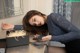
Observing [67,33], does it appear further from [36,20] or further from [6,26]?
[6,26]

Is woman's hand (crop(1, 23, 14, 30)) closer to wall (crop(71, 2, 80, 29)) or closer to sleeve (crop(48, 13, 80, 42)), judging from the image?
sleeve (crop(48, 13, 80, 42))

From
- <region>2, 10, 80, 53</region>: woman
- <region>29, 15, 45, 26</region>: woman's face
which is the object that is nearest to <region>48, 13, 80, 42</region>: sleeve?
<region>2, 10, 80, 53</region>: woman

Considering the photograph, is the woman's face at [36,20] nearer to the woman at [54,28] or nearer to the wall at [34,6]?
the woman at [54,28]

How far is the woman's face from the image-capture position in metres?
1.50

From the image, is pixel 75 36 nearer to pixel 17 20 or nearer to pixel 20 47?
pixel 20 47

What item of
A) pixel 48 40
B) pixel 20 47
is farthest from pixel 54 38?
pixel 20 47

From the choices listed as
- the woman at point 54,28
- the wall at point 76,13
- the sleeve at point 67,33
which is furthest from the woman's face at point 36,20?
the wall at point 76,13

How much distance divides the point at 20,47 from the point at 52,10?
0.68 metres

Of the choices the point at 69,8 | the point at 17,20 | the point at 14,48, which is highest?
the point at 69,8

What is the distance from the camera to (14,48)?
1.26 m

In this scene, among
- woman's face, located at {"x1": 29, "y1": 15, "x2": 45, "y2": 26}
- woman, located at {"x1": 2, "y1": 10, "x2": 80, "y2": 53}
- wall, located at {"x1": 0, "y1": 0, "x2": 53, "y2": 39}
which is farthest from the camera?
wall, located at {"x1": 0, "y1": 0, "x2": 53, "y2": 39}

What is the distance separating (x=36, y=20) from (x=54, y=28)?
183mm

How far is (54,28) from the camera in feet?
4.77

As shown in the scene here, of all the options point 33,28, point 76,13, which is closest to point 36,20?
point 33,28
